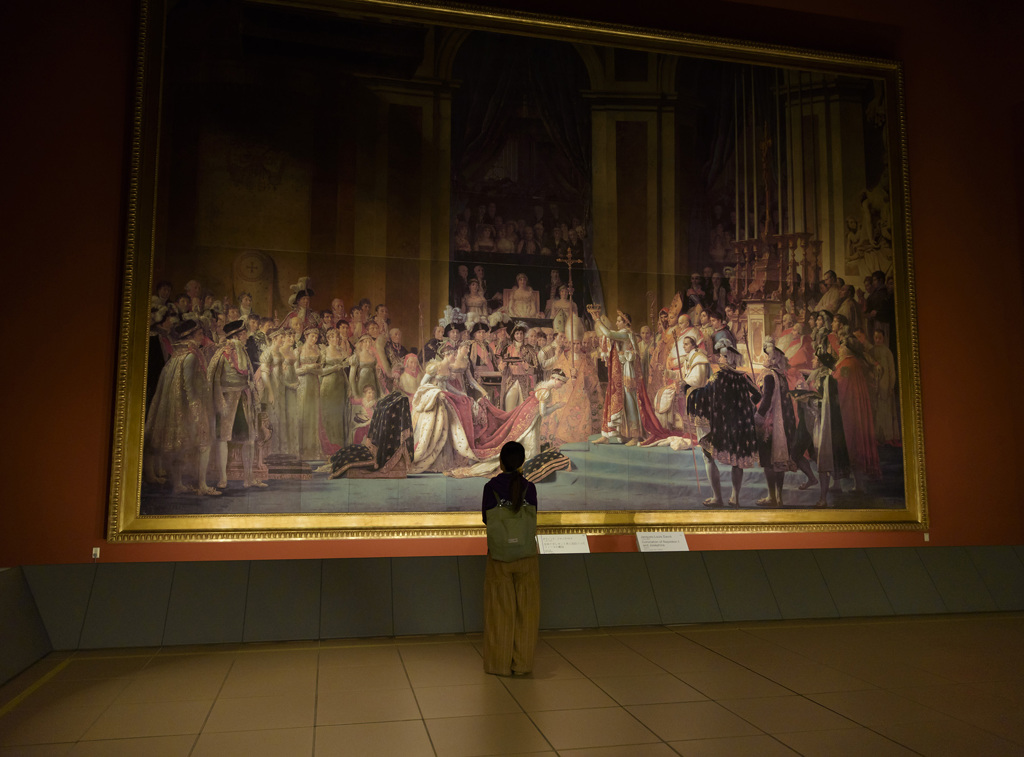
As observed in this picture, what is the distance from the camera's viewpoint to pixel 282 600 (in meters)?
5.64

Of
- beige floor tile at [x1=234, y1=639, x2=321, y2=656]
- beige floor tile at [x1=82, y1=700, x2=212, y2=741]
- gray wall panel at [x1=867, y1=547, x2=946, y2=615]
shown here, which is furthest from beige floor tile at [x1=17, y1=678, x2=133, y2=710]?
gray wall panel at [x1=867, y1=547, x2=946, y2=615]

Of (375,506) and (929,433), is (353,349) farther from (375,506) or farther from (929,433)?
(929,433)

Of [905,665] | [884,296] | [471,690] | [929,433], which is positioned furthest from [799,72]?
[471,690]

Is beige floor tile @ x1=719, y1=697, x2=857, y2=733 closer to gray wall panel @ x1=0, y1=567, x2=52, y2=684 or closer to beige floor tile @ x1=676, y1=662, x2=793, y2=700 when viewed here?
beige floor tile @ x1=676, y1=662, x2=793, y2=700

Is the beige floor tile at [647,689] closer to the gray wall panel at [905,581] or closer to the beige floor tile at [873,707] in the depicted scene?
the beige floor tile at [873,707]

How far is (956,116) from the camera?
823cm

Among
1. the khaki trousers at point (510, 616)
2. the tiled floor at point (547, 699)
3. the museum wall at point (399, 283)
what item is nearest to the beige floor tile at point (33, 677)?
the tiled floor at point (547, 699)

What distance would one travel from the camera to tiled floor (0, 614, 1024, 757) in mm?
3533

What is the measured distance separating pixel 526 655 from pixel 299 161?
4.58m

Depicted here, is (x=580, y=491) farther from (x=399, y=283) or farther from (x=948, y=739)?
(x=948, y=739)

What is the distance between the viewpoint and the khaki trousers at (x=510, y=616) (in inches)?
185

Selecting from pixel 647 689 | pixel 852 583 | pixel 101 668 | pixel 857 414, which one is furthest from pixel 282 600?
pixel 857 414

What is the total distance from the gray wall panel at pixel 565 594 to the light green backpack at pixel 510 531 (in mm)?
1353

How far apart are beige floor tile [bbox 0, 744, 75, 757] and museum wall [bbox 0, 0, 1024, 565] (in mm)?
2633
